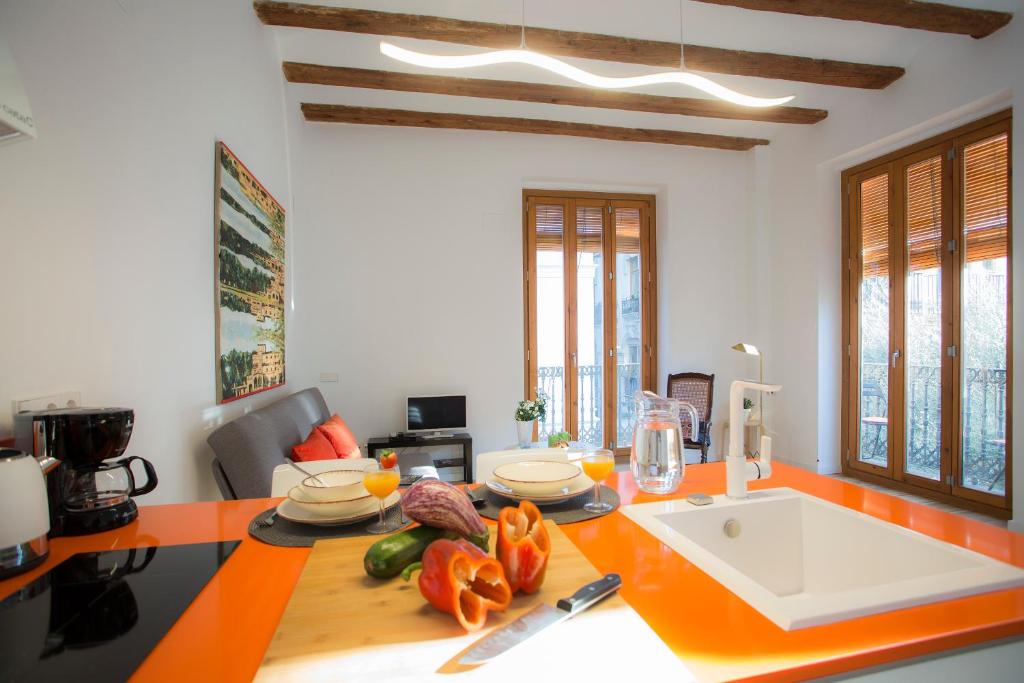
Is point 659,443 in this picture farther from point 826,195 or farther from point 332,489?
point 826,195

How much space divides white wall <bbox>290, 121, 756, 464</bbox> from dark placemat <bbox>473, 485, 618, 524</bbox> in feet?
10.9

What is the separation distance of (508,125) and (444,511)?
4.19m

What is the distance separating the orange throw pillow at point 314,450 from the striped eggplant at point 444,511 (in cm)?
164

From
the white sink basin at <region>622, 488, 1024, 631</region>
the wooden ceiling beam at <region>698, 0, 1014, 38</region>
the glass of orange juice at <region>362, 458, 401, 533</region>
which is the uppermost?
the wooden ceiling beam at <region>698, 0, 1014, 38</region>

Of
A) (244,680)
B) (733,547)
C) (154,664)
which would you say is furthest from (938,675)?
(154,664)

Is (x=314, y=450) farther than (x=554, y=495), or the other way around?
(x=314, y=450)

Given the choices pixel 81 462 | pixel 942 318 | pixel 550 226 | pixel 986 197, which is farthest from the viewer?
pixel 550 226

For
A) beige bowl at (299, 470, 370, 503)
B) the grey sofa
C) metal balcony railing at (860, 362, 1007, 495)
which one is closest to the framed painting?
the grey sofa

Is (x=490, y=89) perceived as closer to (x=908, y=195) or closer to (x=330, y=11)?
(x=330, y=11)

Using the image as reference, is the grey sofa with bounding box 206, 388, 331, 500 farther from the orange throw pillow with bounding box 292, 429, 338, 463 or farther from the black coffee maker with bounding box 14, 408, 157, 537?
the black coffee maker with bounding box 14, 408, 157, 537

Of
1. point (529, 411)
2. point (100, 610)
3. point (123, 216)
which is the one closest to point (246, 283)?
point (123, 216)

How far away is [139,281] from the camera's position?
1.65 m

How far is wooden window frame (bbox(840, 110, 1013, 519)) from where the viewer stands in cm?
334

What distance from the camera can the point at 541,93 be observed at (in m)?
3.86
